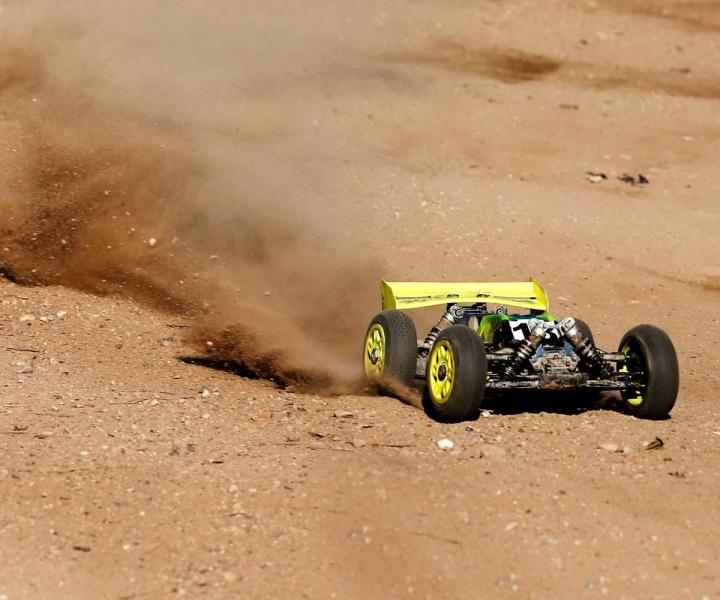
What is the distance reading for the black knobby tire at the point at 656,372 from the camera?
1003cm

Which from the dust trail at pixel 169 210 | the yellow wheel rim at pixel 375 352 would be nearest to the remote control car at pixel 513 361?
the yellow wheel rim at pixel 375 352

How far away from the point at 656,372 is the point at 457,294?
211 cm

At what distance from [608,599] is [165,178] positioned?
35.8 feet

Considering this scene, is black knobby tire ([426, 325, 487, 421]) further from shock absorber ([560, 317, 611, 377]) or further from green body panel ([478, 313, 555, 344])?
green body panel ([478, 313, 555, 344])

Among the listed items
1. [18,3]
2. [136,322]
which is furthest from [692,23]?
[136,322]

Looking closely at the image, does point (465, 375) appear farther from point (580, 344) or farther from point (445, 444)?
point (580, 344)

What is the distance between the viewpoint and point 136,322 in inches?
517

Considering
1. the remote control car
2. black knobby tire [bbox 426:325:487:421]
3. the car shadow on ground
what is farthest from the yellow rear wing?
black knobby tire [bbox 426:325:487:421]

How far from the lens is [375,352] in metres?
11.0

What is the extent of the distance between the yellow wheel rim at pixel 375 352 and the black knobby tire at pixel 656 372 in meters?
2.22

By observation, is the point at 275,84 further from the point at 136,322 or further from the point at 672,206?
the point at 136,322

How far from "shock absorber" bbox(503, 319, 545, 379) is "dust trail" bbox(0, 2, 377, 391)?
1848 millimetres

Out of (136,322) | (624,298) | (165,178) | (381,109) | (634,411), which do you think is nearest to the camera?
(634,411)

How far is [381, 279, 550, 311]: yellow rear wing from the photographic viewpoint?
11.2m
